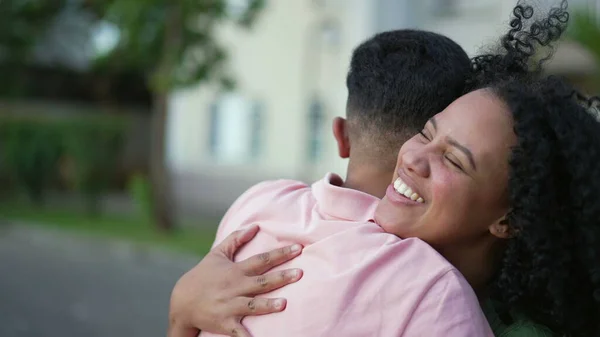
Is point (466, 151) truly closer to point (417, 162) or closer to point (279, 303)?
point (417, 162)

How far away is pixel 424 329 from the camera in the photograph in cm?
159

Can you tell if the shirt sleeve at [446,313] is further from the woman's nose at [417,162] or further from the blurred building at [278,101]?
the blurred building at [278,101]

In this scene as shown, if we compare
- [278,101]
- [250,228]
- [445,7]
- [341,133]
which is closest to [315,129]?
[278,101]

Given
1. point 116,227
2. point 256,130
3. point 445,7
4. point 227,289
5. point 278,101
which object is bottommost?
point 116,227

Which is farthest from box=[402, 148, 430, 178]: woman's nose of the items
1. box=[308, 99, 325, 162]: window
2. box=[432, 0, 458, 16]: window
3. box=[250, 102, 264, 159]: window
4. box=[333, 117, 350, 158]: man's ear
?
box=[250, 102, 264, 159]: window

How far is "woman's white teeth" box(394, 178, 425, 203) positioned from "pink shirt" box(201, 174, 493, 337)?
87 mm

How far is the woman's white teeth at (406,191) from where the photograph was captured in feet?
5.93

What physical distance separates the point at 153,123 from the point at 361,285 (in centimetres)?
1939

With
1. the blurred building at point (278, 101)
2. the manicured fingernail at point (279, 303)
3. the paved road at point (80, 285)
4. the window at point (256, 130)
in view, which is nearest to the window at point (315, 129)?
the blurred building at point (278, 101)

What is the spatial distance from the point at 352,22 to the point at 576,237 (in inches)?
577

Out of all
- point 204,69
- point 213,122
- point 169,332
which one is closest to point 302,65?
point 213,122

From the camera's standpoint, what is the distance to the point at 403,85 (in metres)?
2.12

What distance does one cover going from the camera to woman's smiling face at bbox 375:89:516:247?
1.74m

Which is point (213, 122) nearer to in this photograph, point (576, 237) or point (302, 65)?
point (302, 65)
